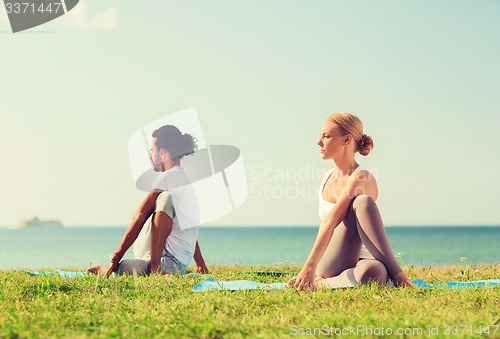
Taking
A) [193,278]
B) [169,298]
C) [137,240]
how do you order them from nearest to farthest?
[169,298] < [193,278] < [137,240]

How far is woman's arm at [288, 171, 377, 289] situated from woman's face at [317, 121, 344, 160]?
1.29 feet

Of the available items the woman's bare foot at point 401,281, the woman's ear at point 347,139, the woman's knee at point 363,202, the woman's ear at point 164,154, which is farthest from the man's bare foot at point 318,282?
the woman's ear at point 164,154

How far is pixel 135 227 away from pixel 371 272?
10.1 feet

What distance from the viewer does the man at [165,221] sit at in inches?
290

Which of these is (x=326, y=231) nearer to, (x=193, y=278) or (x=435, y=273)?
(x=193, y=278)

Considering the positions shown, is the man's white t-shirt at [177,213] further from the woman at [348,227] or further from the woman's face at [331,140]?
the woman's face at [331,140]

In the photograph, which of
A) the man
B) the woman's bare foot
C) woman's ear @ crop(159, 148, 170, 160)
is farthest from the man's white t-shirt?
the woman's bare foot

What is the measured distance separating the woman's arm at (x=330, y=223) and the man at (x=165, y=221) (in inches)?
86.7

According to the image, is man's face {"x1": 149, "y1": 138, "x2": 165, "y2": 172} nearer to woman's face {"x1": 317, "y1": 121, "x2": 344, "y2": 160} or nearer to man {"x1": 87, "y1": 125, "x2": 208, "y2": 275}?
man {"x1": 87, "y1": 125, "x2": 208, "y2": 275}

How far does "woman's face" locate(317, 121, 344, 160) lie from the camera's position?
6004 millimetres

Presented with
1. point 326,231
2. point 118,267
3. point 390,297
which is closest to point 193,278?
point 118,267

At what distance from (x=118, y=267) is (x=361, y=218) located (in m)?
3.15

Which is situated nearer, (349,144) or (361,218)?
(361,218)

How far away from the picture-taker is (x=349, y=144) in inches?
237
